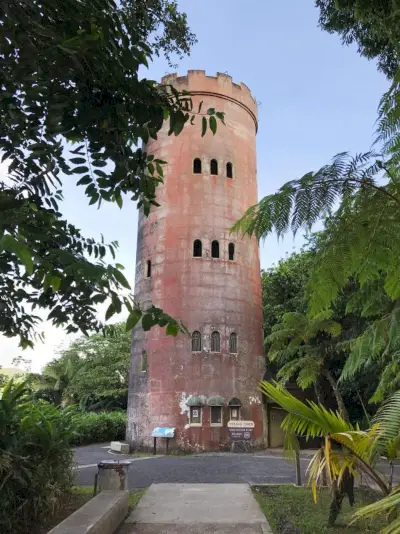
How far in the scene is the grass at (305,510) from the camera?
6570 millimetres

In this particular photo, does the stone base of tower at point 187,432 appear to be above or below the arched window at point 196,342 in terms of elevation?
below

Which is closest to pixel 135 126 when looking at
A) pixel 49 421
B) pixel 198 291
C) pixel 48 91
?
pixel 48 91

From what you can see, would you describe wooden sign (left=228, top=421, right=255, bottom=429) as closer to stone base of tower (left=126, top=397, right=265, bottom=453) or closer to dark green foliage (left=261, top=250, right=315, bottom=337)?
stone base of tower (left=126, top=397, right=265, bottom=453)

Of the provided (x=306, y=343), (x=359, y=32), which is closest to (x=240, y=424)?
(x=306, y=343)

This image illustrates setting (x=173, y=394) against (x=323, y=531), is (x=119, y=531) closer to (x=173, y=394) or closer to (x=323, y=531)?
(x=323, y=531)

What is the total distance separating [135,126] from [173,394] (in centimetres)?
1874

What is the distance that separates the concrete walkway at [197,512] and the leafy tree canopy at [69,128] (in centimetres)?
432

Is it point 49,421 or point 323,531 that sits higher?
point 49,421

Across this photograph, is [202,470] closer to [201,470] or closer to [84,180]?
[201,470]

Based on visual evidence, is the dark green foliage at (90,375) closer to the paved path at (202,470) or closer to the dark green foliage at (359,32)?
the paved path at (202,470)

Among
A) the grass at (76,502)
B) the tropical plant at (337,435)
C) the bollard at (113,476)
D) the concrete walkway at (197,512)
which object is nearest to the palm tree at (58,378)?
the grass at (76,502)

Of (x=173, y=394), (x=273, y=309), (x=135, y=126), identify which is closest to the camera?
(x=135, y=126)

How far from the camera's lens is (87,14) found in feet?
10.0

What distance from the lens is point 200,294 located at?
71.9ft
